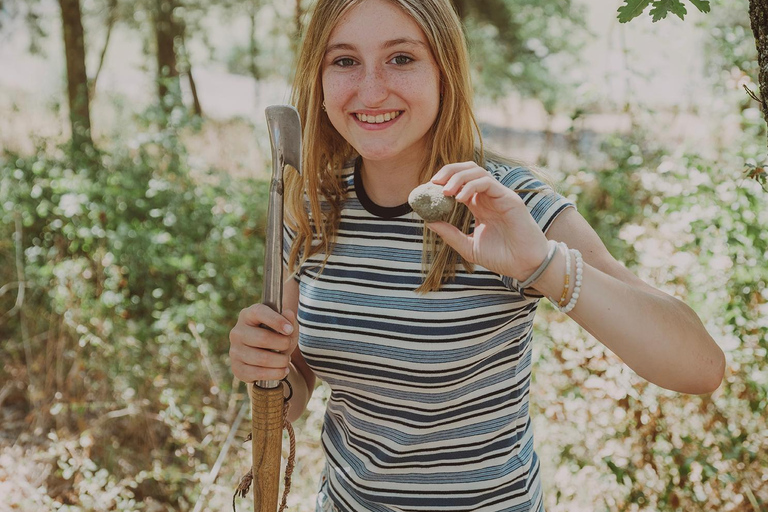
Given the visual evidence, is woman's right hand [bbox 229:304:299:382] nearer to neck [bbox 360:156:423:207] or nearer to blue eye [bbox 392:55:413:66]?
neck [bbox 360:156:423:207]

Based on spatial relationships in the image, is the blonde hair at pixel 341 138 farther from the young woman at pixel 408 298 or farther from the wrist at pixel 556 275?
the wrist at pixel 556 275

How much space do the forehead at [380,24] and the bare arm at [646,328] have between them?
678 mm

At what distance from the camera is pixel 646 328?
1.19m

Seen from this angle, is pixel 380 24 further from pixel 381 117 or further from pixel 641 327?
pixel 641 327

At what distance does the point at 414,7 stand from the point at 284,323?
2.55ft

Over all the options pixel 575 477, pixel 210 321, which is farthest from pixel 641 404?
pixel 210 321

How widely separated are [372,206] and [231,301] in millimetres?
3189

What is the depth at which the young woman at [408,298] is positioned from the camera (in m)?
1.44

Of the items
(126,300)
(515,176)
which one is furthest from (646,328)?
(126,300)

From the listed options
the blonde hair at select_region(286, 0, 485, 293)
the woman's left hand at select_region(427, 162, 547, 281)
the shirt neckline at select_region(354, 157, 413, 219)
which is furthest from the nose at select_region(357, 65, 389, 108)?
the woman's left hand at select_region(427, 162, 547, 281)

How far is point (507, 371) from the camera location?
1.55m

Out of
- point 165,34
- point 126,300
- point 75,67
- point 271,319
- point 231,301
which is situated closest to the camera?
point 271,319

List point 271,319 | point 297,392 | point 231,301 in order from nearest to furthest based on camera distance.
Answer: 1. point 271,319
2. point 297,392
3. point 231,301

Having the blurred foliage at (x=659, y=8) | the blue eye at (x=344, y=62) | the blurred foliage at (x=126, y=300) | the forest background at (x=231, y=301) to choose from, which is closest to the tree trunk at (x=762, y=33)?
the blurred foliage at (x=659, y=8)
